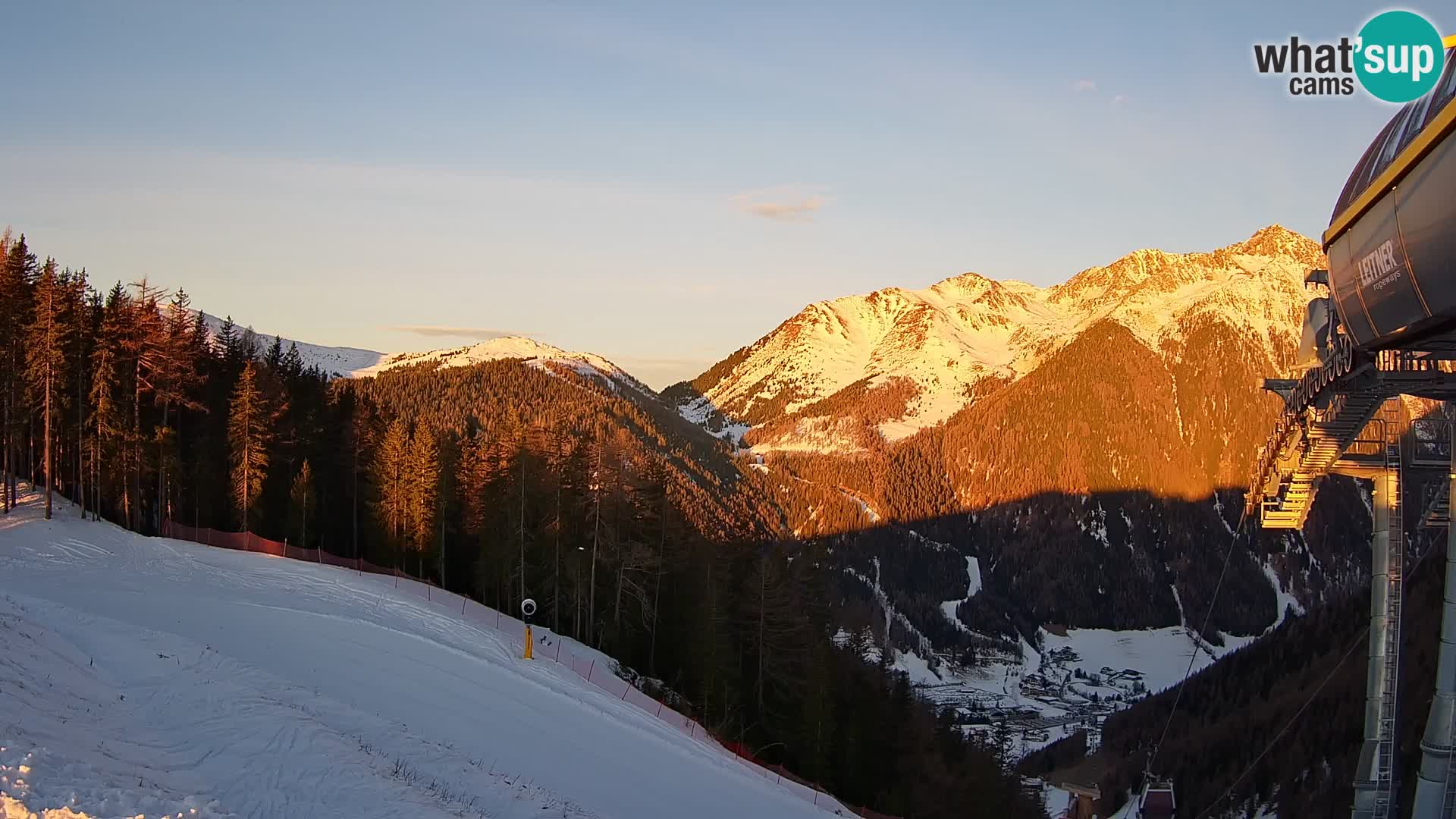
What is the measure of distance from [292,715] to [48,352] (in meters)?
33.1

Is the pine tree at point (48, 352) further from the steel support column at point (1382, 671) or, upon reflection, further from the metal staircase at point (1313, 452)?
the steel support column at point (1382, 671)

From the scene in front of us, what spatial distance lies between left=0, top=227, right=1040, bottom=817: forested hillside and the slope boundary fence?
11.5 feet

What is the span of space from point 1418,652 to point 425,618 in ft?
147

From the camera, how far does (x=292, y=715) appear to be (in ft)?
65.7

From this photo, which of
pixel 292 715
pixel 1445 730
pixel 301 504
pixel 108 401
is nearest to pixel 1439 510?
pixel 1445 730

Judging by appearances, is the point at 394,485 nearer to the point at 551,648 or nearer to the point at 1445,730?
the point at 551,648

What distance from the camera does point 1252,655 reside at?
92062 mm

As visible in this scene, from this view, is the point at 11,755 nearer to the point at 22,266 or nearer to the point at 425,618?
the point at 425,618

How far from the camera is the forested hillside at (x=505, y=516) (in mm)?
47250

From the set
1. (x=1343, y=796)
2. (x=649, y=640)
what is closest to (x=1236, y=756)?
(x=1343, y=796)

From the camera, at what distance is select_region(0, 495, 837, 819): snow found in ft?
52.2

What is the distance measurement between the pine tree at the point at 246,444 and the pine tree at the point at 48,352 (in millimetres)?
7679

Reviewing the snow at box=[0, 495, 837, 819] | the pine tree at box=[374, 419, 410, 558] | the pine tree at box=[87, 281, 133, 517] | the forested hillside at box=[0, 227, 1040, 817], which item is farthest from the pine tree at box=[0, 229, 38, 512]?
the pine tree at box=[374, 419, 410, 558]

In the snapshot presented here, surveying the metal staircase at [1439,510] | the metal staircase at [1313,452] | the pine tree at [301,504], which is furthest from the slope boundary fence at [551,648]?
the metal staircase at [1439,510]
